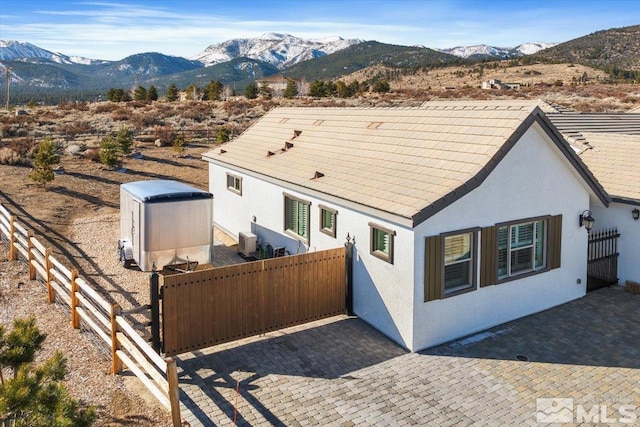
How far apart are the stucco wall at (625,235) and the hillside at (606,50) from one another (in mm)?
118635

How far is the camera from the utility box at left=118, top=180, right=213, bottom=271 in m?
13.9

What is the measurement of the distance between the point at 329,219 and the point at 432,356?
14.1ft

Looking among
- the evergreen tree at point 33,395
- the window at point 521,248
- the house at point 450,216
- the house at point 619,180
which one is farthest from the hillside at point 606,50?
the evergreen tree at point 33,395

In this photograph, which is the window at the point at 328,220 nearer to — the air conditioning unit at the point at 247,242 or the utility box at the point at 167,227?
the utility box at the point at 167,227

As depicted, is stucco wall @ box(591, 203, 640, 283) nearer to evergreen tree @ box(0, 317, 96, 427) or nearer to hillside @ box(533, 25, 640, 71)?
evergreen tree @ box(0, 317, 96, 427)

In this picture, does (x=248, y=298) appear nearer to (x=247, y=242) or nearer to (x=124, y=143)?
(x=247, y=242)

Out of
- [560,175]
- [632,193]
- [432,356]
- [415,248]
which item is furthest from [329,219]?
[632,193]

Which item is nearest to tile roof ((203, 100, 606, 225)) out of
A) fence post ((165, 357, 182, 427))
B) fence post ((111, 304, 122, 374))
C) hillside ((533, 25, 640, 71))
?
fence post ((165, 357, 182, 427))

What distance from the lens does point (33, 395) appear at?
15.8 ft

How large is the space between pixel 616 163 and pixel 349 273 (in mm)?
9360

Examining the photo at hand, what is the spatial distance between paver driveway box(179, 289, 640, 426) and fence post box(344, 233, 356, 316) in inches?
14.7

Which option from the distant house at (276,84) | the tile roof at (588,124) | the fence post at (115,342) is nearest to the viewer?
the fence post at (115,342)

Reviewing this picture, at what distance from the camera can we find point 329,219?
42.2 ft

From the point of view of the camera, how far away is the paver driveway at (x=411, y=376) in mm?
8094
